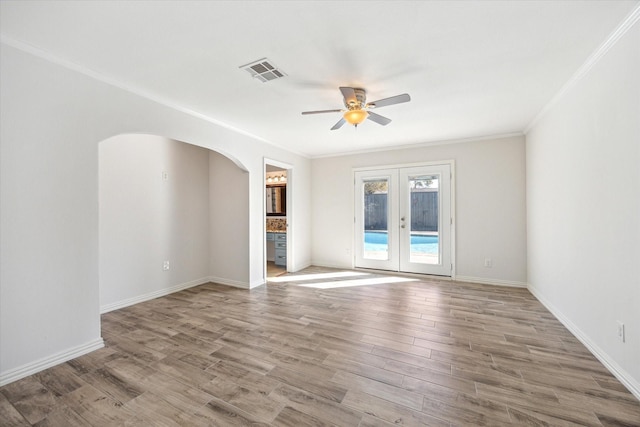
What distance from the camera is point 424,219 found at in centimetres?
510

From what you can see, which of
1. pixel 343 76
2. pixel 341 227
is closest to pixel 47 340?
pixel 343 76

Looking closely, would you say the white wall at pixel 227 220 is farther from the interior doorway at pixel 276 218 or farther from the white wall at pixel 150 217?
the interior doorway at pixel 276 218

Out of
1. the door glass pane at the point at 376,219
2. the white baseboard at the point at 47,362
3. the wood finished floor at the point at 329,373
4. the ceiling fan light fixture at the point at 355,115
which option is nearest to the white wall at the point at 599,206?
the wood finished floor at the point at 329,373

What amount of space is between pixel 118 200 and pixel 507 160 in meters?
6.05

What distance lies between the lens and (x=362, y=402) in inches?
71.5

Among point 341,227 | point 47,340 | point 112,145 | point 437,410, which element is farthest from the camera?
point 341,227

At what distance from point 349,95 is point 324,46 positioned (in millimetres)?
555

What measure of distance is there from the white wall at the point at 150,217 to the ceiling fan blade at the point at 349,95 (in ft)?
8.03

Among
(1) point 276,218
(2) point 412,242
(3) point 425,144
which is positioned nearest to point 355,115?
(3) point 425,144

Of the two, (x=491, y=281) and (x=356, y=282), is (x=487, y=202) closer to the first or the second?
(x=491, y=281)

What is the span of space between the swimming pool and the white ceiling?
2543mm

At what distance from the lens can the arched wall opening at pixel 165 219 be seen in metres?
3.57

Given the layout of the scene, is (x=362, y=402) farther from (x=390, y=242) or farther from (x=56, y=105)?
(x=390, y=242)

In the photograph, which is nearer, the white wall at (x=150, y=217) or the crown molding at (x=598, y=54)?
the crown molding at (x=598, y=54)
